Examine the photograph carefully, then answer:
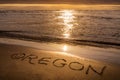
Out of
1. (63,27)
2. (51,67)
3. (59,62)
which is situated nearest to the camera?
(51,67)

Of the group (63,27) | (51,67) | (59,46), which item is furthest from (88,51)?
(63,27)

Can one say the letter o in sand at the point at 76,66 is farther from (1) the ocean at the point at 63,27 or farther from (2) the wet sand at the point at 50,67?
(1) the ocean at the point at 63,27

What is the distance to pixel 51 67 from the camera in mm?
5316

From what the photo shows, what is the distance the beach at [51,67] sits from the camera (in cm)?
494

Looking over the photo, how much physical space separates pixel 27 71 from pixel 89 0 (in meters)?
12.6

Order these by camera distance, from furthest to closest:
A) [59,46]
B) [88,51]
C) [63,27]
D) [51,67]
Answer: [63,27] < [59,46] < [88,51] < [51,67]

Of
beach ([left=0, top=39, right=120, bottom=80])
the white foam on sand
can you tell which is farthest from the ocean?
beach ([left=0, top=39, right=120, bottom=80])

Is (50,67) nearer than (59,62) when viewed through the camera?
Yes

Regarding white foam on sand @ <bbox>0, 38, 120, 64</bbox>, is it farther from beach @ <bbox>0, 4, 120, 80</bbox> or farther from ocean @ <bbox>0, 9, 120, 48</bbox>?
ocean @ <bbox>0, 9, 120, 48</bbox>

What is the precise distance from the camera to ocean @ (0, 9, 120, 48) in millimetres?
8062

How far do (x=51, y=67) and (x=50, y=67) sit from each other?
2cm

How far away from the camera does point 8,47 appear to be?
6660mm

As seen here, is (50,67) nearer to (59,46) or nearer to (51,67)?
(51,67)

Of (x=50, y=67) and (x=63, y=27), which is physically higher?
(x=63, y=27)
